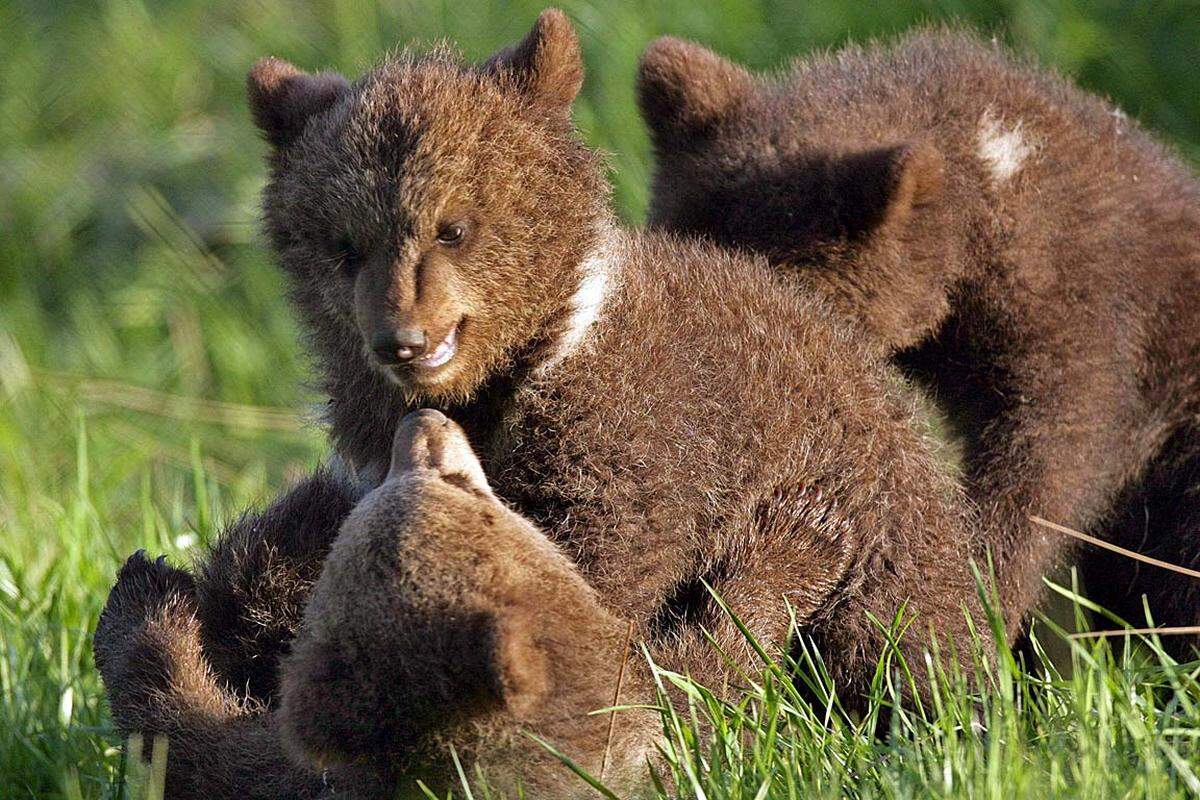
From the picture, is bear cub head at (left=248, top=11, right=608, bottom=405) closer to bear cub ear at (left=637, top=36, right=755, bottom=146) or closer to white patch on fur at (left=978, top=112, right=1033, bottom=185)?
bear cub ear at (left=637, top=36, right=755, bottom=146)

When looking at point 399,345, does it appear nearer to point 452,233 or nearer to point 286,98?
point 452,233

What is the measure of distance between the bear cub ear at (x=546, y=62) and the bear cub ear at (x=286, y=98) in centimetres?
46

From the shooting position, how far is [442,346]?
14.5 feet

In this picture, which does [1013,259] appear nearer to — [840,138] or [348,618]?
[840,138]

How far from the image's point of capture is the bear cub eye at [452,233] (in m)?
→ 4.44

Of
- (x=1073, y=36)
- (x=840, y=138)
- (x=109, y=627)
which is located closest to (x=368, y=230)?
(x=109, y=627)

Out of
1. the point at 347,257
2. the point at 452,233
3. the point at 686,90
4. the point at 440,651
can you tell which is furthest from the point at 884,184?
the point at 440,651

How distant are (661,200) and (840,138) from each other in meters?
0.66

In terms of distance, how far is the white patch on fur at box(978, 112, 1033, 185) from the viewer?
569 centimetres

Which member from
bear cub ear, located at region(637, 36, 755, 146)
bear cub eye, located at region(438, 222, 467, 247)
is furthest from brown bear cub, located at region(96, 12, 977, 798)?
bear cub ear, located at region(637, 36, 755, 146)

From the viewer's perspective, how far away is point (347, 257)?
4520mm

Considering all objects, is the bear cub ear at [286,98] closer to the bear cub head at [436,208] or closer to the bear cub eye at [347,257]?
the bear cub head at [436,208]

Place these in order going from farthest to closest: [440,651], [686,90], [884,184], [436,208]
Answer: [686,90] → [884,184] → [436,208] → [440,651]

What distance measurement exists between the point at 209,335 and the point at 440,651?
6.84 m
